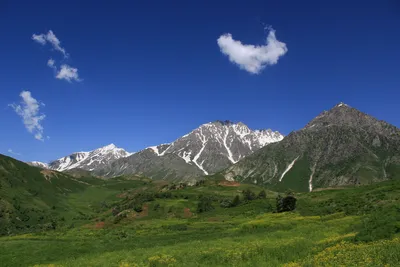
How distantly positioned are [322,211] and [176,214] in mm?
62398

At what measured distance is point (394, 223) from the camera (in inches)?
1239

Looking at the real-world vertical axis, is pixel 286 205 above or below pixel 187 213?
below

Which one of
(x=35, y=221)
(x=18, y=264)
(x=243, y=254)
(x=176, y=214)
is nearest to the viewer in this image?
(x=243, y=254)

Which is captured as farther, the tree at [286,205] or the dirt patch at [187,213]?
the dirt patch at [187,213]

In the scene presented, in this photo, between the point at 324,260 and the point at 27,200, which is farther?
the point at 27,200

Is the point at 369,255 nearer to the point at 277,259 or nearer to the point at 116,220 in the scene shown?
the point at 277,259

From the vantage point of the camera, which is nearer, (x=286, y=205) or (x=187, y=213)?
(x=286, y=205)

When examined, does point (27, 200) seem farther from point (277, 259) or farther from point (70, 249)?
point (277, 259)

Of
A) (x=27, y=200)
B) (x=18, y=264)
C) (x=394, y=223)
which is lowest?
(x=18, y=264)

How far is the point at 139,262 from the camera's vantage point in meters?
37.8

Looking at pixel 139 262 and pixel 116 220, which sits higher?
pixel 116 220

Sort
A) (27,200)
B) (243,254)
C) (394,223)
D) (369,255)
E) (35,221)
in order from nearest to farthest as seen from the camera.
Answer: (369,255), (394,223), (243,254), (35,221), (27,200)

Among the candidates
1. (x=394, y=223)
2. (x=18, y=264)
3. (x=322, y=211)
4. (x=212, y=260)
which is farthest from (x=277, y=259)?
(x=322, y=211)

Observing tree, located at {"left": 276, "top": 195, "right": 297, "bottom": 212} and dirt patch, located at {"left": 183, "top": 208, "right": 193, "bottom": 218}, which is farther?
dirt patch, located at {"left": 183, "top": 208, "right": 193, "bottom": 218}
